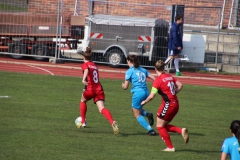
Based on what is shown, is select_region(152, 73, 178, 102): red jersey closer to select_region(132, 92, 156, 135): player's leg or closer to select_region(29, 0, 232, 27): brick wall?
select_region(132, 92, 156, 135): player's leg

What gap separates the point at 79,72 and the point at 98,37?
245 centimetres

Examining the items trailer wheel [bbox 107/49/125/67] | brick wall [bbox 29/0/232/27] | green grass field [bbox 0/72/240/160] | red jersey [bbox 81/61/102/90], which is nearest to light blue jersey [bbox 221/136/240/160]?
green grass field [bbox 0/72/240/160]

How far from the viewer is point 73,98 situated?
1558 cm

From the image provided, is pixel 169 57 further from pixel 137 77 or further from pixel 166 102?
pixel 166 102

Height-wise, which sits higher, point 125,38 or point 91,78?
point 125,38

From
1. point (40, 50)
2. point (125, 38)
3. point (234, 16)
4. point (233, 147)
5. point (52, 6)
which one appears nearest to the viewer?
point (233, 147)

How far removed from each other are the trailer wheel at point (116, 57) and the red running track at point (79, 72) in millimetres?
292

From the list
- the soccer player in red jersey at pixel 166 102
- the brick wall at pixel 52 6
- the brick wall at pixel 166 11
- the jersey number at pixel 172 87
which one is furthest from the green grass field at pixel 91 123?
the brick wall at pixel 52 6

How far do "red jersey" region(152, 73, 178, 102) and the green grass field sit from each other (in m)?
1.00

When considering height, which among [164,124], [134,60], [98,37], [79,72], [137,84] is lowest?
[164,124]

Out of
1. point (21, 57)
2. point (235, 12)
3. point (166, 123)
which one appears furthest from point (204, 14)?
point (166, 123)

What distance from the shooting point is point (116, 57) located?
22688 mm

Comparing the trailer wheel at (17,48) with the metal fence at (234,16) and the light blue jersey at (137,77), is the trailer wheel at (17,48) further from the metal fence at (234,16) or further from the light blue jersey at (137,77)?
the light blue jersey at (137,77)

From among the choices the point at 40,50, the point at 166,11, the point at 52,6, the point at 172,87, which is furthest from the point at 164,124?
the point at 52,6
